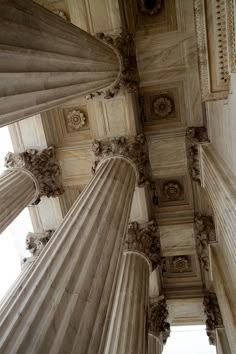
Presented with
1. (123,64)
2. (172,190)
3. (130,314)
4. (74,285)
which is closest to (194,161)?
(172,190)

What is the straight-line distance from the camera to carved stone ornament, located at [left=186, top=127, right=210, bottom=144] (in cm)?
1404

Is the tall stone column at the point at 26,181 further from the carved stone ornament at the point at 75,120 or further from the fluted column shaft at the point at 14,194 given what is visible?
the carved stone ornament at the point at 75,120

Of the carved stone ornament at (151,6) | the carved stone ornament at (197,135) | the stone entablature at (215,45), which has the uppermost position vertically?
the carved stone ornament at (151,6)

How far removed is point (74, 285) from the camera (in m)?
5.83

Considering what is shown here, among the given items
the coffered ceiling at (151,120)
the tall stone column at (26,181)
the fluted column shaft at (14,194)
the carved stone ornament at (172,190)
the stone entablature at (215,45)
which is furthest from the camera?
the carved stone ornament at (172,190)

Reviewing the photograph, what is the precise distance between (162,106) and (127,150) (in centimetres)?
363

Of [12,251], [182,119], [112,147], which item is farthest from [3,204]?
[12,251]

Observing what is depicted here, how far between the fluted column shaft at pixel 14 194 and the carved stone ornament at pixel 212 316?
952cm

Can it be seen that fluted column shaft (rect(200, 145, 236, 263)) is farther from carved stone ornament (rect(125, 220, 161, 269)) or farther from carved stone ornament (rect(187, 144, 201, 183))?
carved stone ornament (rect(125, 220, 161, 269))

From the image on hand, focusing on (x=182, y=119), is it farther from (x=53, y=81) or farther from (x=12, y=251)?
(x=12, y=251)

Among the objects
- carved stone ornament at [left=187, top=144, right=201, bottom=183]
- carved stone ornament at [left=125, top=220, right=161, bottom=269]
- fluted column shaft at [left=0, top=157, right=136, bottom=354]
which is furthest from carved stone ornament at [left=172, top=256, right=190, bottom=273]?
fluted column shaft at [left=0, top=157, right=136, bottom=354]

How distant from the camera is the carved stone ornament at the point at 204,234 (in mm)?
15336

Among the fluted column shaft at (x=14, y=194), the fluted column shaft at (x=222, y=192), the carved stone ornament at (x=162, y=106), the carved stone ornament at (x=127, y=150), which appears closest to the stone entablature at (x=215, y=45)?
the fluted column shaft at (x=222, y=192)

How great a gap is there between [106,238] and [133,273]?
18.7 ft
